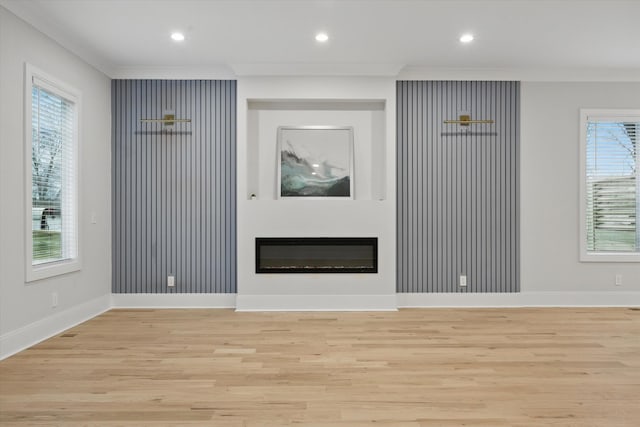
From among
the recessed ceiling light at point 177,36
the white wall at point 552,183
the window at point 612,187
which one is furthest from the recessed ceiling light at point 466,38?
the recessed ceiling light at point 177,36

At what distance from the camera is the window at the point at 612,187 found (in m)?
5.18

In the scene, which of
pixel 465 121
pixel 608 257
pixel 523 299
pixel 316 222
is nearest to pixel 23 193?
pixel 316 222

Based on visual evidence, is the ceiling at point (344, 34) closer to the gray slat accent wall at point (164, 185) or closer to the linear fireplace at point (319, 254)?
the gray slat accent wall at point (164, 185)

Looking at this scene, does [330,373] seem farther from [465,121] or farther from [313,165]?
[465,121]

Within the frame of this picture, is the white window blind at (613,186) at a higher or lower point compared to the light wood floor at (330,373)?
higher

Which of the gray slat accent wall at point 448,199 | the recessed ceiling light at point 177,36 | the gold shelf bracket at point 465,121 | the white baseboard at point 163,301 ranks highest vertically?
the recessed ceiling light at point 177,36

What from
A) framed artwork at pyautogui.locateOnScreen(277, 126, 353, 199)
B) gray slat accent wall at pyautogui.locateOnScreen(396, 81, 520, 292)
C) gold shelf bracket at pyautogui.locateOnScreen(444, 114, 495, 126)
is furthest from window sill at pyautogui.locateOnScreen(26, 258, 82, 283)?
gold shelf bracket at pyautogui.locateOnScreen(444, 114, 495, 126)

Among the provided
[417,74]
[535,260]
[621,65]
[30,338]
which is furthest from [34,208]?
[621,65]

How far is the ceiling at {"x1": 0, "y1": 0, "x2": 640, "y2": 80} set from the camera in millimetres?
3479

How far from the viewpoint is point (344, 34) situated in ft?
13.3

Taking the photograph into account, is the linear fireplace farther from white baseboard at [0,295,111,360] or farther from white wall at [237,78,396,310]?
white baseboard at [0,295,111,360]

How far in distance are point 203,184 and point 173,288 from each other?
1250 mm

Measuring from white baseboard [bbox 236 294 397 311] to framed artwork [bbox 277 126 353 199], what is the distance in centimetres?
115

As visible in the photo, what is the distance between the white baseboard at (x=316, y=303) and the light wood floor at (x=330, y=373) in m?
0.35
